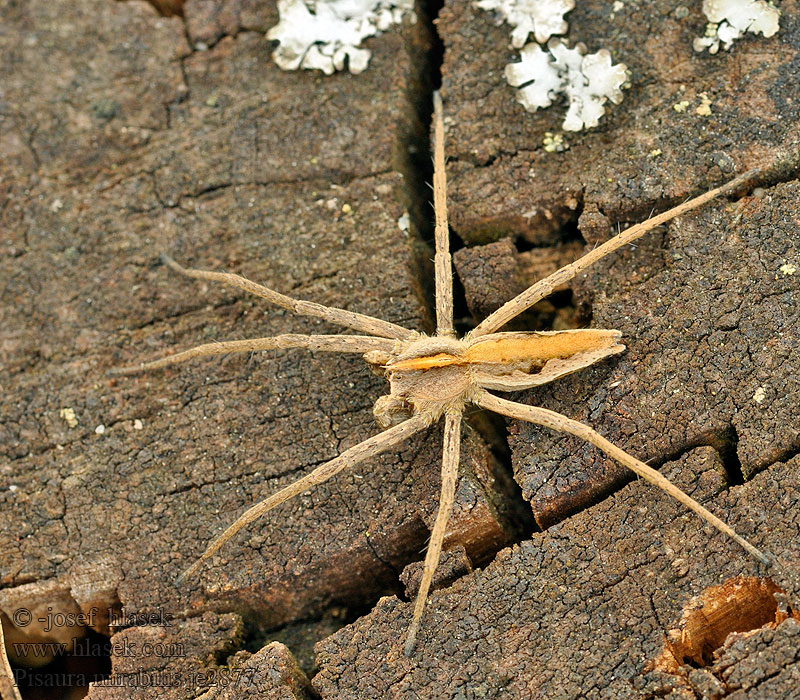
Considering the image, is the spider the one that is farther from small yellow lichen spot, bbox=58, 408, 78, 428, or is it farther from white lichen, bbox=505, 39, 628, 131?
white lichen, bbox=505, 39, 628, 131

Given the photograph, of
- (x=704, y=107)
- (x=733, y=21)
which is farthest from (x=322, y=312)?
(x=733, y=21)

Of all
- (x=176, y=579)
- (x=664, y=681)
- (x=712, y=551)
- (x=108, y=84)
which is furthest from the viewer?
(x=108, y=84)

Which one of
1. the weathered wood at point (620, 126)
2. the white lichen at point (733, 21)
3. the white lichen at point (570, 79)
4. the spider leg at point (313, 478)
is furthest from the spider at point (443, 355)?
the white lichen at point (733, 21)

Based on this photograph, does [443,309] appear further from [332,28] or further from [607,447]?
[332,28]

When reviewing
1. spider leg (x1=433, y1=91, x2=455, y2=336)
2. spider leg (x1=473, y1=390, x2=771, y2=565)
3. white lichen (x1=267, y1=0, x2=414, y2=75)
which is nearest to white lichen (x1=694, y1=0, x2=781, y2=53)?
spider leg (x1=433, y1=91, x2=455, y2=336)

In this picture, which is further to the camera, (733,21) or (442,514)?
(733,21)

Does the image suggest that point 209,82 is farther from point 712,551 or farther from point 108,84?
point 712,551

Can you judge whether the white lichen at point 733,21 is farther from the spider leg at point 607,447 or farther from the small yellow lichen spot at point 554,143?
the spider leg at point 607,447

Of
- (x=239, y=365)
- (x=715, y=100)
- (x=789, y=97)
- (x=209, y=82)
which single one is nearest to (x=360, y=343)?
(x=239, y=365)
